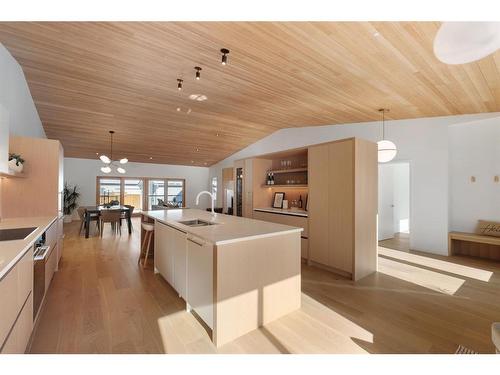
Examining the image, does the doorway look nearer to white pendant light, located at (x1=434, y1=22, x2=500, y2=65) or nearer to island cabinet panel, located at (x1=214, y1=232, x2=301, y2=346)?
island cabinet panel, located at (x1=214, y1=232, x2=301, y2=346)

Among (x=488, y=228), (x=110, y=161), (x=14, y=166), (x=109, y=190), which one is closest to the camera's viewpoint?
(x=14, y=166)

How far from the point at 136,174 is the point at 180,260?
880 centimetres

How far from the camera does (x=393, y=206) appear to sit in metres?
6.19

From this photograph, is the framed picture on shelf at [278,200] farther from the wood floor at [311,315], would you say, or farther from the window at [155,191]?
the window at [155,191]

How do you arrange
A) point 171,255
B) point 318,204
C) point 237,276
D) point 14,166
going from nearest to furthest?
point 237,276
point 14,166
point 171,255
point 318,204

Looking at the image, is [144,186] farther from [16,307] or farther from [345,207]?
[16,307]

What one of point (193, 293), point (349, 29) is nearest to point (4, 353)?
point (193, 293)

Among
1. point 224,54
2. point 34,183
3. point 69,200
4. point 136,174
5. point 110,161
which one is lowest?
point 69,200

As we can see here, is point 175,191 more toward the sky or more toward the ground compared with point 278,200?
more toward the sky

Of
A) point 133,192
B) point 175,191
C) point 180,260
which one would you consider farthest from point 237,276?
point 175,191

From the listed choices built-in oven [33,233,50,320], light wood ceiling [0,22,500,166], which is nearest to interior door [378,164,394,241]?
light wood ceiling [0,22,500,166]

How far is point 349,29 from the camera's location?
7.14ft

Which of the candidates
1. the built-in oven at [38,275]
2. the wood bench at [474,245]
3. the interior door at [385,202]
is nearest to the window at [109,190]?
the built-in oven at [38,275]

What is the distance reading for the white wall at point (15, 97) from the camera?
119 inches
